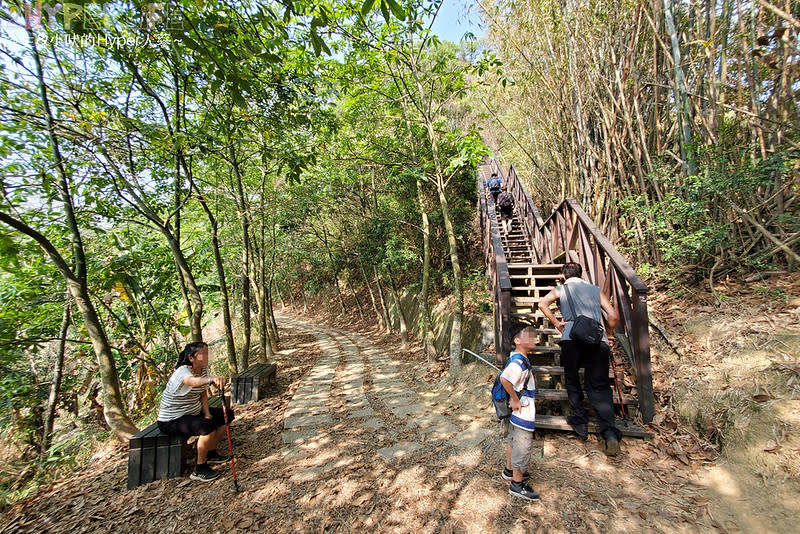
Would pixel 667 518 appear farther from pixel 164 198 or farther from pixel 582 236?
pixel 164 198

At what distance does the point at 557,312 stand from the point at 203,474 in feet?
15.4

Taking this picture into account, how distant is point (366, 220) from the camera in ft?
35.5

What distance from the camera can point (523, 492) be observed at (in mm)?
2371

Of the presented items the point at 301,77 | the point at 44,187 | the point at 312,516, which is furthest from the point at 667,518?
the point at 44,187

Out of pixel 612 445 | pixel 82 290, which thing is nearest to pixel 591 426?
pixel 612 445

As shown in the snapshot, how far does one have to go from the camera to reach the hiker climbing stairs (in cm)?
290

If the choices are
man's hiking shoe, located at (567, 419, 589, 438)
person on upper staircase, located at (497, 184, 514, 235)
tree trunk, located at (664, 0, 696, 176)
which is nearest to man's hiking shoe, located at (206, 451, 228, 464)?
man's hiking shoe, located at (567, 419, 589, 438)

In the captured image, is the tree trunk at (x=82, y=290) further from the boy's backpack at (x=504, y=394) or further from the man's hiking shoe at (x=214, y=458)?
the boy's backpack at (x=504, y=394)

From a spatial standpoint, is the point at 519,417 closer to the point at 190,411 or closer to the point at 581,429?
the point at 581,429

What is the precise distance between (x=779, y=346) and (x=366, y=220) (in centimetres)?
951

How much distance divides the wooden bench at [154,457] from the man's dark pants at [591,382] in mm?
3866

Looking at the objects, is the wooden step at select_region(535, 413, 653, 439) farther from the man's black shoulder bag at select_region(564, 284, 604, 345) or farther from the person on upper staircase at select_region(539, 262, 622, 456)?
the man's black shoulder bag at select_region(564, 284, 604, 345)

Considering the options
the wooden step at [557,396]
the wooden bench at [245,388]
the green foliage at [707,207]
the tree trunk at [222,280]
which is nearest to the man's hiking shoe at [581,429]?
the wooden step at [557,396]

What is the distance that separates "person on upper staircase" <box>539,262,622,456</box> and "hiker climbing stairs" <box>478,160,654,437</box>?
0.18m
